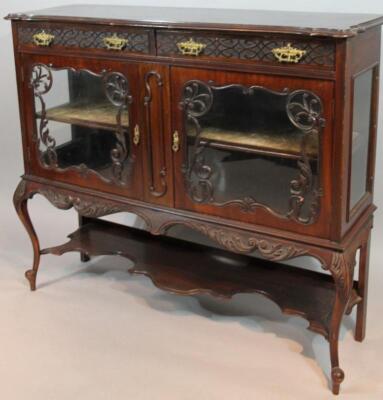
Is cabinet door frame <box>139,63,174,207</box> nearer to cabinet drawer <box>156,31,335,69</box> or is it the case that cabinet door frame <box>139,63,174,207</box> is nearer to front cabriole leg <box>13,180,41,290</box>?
cabinet drawer <box>156,31,335,69</box>

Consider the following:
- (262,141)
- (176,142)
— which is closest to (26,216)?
(176,142)

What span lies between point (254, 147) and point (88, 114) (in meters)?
0.56

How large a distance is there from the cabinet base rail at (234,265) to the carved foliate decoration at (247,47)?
0.47 metres

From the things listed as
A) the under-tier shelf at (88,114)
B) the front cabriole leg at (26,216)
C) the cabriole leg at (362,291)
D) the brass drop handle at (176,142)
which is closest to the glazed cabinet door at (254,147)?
the brass drop handle at (176,142)

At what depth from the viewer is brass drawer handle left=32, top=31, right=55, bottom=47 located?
6.92ft

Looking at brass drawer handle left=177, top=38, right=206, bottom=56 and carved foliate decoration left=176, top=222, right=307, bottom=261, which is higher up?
brass drawer handle left=177, top=38, right=206, bottom=56

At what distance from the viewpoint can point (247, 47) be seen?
5.79 ft

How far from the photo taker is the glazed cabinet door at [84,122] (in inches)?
80.6

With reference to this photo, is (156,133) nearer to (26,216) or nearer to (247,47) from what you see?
(247,47)

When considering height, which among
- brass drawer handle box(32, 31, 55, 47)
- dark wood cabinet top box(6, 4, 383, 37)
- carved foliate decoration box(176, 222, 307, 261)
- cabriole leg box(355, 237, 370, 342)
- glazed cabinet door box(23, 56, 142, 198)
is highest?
dark wood cabinet top box(6, 4, 383, 37)

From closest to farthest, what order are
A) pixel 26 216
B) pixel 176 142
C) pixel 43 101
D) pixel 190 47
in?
1. pixel 190 47
2. pixel 176 142
3. pixel 43 101
4. pixel 26 216

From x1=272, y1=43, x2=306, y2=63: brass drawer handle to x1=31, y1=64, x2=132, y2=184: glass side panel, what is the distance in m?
0.49

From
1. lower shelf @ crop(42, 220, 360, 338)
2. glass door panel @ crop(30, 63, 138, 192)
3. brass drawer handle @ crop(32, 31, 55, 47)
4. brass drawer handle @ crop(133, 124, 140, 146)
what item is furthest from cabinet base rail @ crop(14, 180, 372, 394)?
brass drawer handle @ crop(32, 31, 55, 47)

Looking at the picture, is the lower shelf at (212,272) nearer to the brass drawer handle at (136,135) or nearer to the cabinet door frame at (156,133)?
the cabinet door frame at (156,133)
